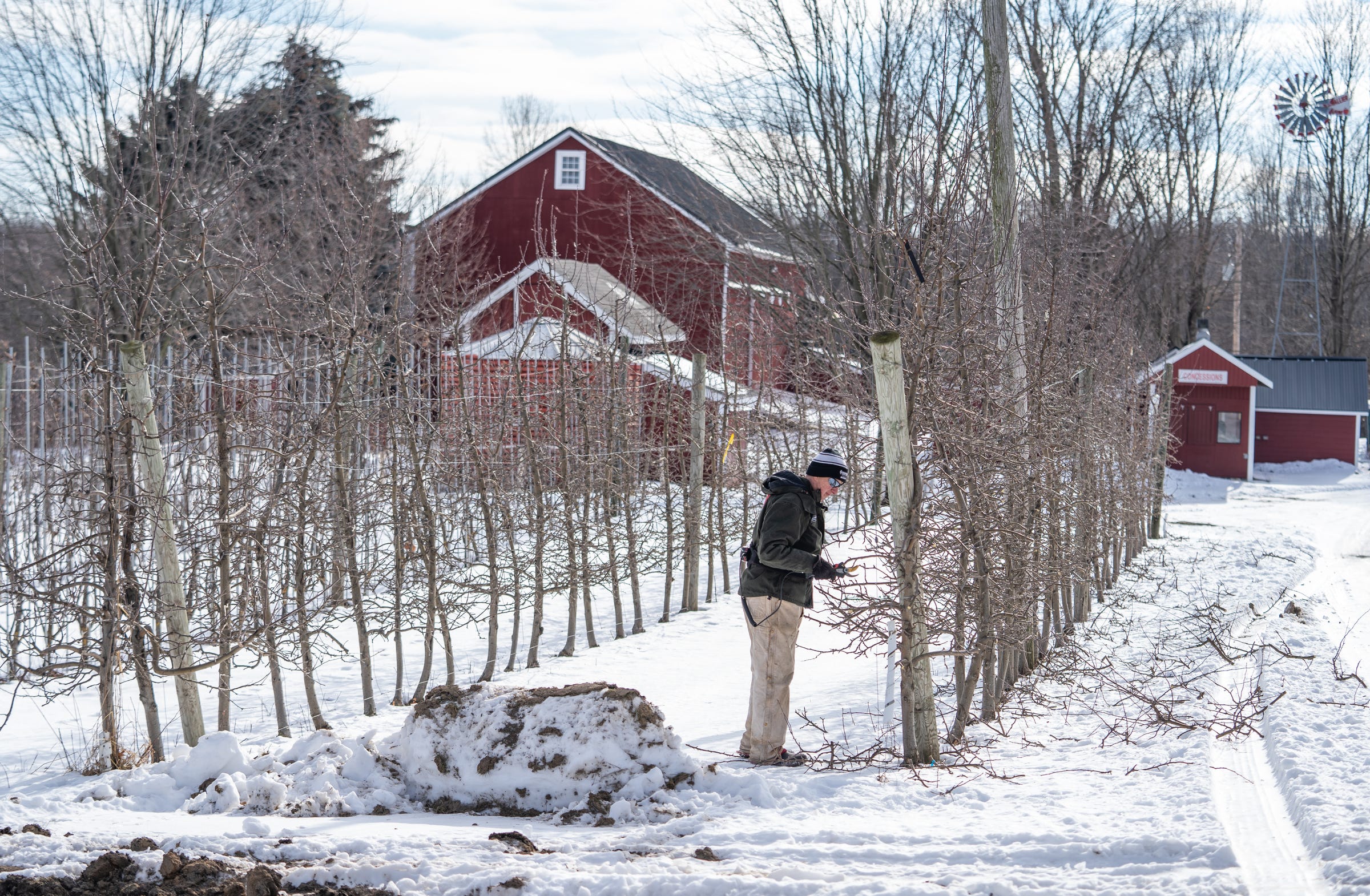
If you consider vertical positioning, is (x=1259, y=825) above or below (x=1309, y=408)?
below

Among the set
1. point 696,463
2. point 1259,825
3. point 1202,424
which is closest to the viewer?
point 1259,825

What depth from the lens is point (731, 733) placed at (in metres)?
6.85

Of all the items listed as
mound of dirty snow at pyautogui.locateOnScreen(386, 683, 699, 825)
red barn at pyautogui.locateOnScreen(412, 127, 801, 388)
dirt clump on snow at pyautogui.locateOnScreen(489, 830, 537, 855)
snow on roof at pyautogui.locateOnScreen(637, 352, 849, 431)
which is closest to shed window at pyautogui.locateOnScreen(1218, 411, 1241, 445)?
red barn at pyautogui.locateOnScreen(412, 127, 801, 388)

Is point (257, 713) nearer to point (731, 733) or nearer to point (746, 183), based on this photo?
point (731, 733)

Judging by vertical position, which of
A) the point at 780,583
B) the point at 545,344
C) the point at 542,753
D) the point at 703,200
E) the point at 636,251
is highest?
Answer: the point at 703,200

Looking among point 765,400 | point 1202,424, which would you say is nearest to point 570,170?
point 765,400

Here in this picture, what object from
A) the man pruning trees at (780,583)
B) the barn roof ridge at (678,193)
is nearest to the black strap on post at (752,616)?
the man pruning trees at (780,583)

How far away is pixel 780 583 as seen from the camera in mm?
5836

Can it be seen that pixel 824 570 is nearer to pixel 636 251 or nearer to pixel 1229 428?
pixel 636 251

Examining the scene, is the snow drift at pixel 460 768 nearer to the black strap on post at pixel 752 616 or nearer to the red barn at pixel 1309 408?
the black strap on post at pixel 752 616

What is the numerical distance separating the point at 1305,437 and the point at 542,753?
3585cm

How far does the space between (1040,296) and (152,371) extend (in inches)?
267

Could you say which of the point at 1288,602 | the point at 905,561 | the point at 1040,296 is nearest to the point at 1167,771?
the point at 905,561

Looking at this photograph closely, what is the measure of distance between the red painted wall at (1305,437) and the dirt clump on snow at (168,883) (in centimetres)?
3703
